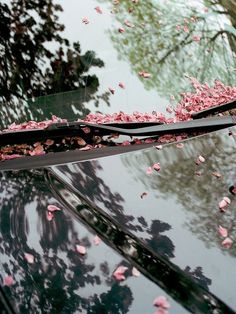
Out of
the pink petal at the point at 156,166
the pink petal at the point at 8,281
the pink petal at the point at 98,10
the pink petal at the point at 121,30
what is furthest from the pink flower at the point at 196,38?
the pink petal at the point at 8,281

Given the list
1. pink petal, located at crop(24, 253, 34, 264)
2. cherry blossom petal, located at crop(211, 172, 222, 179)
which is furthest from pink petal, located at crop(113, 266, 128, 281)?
cherry blossom petal, located at crop(211, 172, 222, 179)

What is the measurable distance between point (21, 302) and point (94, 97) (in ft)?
3.90

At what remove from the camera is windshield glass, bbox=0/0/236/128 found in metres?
2.05

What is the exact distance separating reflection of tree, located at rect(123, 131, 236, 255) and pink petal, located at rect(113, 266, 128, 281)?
1.02ft

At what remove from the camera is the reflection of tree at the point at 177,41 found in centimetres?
228

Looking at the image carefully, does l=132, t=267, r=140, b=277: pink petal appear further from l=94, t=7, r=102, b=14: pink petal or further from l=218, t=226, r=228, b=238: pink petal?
l=94, t=7, r=102, b=14: pink petal

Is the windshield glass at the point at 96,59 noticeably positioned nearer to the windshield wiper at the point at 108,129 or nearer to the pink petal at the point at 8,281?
the windshield wiper at the point at 108,129

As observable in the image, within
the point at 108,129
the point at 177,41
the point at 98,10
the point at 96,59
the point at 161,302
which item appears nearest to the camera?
the point at 161,302

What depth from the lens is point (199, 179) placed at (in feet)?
5.44

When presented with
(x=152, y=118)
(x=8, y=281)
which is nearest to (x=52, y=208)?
(x=8, y=281)

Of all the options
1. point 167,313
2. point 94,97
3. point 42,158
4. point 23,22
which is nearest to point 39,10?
point 23,22

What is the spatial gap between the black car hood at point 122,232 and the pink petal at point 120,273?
15 millimetres

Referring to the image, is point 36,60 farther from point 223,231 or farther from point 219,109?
point 223,231

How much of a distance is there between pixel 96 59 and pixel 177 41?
22.1 inches
